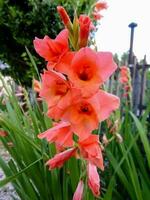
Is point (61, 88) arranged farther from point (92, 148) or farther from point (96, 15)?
point (96, 15)

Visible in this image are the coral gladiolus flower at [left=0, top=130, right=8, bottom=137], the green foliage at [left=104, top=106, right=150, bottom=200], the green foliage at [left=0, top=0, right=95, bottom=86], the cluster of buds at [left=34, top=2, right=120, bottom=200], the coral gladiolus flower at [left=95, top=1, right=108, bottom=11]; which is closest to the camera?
the cluster of buds at [left=34, top=2, right=120, bottom=200]

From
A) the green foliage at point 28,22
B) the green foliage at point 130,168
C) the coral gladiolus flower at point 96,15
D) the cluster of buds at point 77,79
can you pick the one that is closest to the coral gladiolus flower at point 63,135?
the cluster of buds at point 77,79

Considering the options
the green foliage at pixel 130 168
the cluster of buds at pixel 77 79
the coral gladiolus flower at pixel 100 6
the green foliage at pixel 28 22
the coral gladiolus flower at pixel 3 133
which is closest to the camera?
the cluster of buds at pixel 77 79

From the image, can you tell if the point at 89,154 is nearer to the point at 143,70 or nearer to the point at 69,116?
the point at 69,116

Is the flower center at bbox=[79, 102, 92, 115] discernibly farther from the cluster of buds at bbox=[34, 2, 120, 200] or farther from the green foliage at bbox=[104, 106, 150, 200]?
the green foliage at bbox=[104, 106, 150, 200]

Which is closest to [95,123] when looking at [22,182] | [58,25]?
[22,182]

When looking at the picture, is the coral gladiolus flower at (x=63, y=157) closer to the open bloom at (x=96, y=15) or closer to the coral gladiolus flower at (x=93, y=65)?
the coral gladiolus flower at (x=93, y=65)

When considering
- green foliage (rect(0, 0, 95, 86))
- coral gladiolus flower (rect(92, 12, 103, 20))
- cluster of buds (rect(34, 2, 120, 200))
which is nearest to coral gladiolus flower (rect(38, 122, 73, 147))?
cluster of buds (rect(34, 2, 120, 200))

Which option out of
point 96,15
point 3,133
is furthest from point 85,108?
point 96,15
